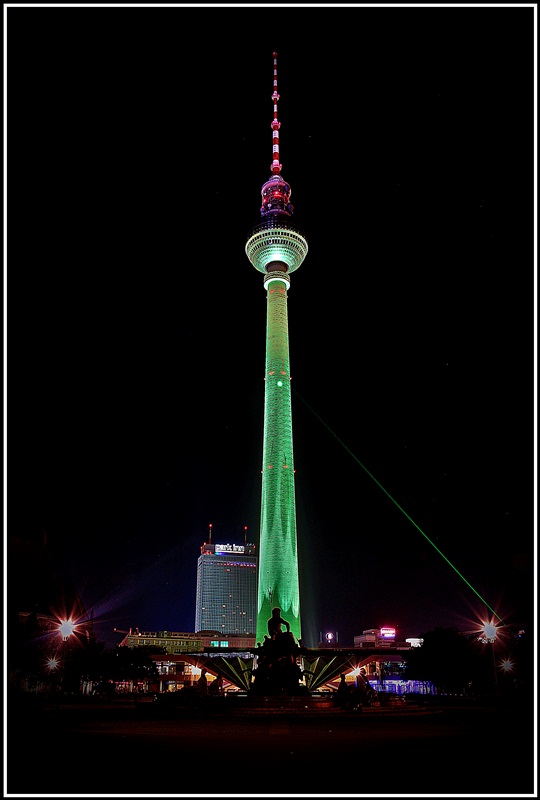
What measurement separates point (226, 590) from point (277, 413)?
11058 cm

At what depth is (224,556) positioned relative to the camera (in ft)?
542

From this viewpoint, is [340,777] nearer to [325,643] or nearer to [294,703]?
[294,703]

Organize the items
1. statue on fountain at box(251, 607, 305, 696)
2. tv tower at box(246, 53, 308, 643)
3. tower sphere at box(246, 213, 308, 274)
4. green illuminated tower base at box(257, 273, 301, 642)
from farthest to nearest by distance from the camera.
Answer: tower sphere at box(246, 213, 308, 274)
tv tower at box(246, 53, 308, 643)
green illuminated tower base at box(257, 273, 301, 642)
statue on fountain at box(251, 607, 305, 696)

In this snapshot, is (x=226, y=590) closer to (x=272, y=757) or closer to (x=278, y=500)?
(x=278, y=500)

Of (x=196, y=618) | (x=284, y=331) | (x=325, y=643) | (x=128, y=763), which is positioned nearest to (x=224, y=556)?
(x=196, y=618)

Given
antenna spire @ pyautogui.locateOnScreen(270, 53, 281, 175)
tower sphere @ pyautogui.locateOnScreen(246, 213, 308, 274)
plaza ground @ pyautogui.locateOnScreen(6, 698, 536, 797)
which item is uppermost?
antenna spire @ pyautogui.locateOnScreen(270, 53, 281, 175)

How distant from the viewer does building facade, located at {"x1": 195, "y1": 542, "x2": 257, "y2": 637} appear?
162875mm

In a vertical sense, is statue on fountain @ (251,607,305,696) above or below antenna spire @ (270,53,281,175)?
below

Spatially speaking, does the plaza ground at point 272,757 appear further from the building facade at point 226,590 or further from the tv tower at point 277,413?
the building facade at point 226,590

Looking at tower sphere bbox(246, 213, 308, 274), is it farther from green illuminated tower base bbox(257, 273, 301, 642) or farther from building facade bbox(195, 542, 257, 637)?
building facade bbox(195, 542, 257, 637)

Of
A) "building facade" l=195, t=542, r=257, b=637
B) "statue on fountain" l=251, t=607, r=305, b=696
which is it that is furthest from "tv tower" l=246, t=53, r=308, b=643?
"building facade" l=195, t=542, r=257, b=637

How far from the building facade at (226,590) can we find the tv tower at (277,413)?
103m

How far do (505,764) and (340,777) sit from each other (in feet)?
11.9

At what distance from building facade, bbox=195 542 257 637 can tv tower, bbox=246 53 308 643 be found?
103433 mm
